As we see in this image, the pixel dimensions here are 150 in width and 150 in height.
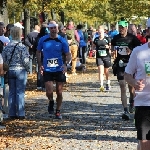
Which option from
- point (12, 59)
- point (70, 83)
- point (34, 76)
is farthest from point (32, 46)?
point (12, 59)

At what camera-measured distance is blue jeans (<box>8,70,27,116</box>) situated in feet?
35.6

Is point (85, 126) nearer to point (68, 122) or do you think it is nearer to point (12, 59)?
point (68, 122)

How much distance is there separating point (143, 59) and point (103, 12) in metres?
49.1

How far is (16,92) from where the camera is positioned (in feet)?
36.0

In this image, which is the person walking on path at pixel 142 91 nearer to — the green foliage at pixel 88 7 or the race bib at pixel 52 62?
the race bib at pixel 52 62

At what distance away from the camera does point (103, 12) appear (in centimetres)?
5441

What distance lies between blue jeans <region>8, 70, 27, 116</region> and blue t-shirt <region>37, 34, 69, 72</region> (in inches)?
20.8

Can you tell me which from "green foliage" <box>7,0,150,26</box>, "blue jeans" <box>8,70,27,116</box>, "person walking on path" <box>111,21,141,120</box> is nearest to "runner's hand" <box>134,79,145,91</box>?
"person walking on path" <box>111,21,141,120</box>

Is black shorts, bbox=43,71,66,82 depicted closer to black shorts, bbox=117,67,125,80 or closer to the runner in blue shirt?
the runner in blue shirt

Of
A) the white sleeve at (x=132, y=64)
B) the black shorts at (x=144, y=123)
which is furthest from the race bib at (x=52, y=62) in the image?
the black shorts at (x=144, y=123)

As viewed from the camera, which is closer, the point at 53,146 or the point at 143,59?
the point at 143,59

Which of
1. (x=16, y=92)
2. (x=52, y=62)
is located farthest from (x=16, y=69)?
(x=52, y=62)

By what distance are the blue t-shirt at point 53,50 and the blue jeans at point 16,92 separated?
0.53m

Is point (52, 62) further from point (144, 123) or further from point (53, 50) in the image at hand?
point (144, 123)
